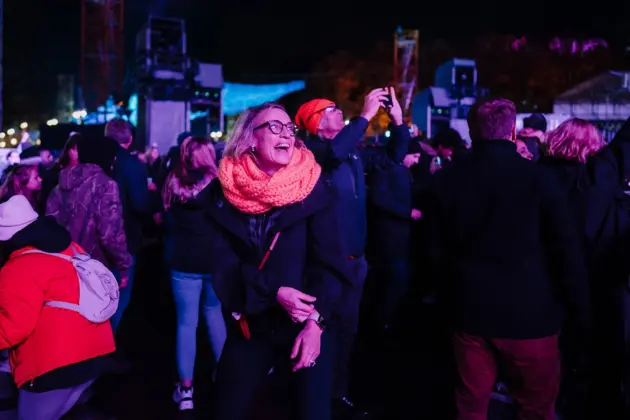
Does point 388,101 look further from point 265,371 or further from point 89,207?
point 89,207

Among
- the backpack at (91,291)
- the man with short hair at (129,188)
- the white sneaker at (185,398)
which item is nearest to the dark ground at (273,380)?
the white sneaker at (185,398)

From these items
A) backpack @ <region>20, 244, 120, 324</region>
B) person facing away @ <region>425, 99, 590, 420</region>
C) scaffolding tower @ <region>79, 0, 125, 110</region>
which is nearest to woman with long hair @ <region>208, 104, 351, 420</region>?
person facing away @ <region>425, 99, 590, 420</region>

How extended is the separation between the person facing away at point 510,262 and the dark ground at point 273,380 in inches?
47.2

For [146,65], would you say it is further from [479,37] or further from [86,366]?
[479,37]

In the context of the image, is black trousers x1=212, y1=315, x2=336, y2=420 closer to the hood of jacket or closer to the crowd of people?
the crowd of people

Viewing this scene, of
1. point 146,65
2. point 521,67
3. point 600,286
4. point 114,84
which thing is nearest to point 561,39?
point 521,67

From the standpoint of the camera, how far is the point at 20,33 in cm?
4203

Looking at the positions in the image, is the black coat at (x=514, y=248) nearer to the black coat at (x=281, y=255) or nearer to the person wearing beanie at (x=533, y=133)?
the black coat at (x=281, y=255)

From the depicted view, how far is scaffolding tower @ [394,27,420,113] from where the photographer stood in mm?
48312

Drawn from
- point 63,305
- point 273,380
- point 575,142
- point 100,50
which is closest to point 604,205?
point 575,142

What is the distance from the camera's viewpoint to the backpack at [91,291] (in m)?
3.20

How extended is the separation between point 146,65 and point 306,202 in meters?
21.8

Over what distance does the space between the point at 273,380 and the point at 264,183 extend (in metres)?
3.03

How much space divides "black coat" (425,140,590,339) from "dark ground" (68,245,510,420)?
130 centimetres
